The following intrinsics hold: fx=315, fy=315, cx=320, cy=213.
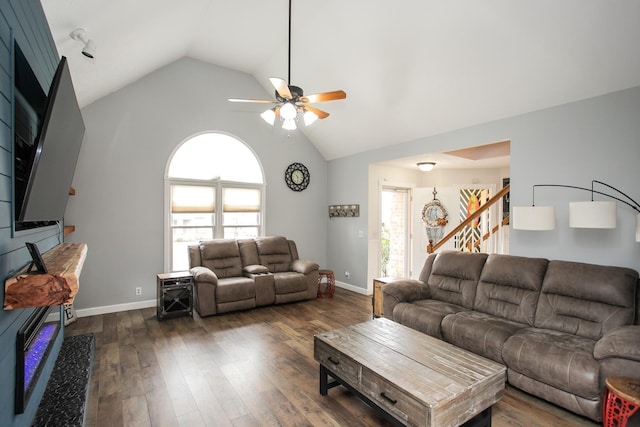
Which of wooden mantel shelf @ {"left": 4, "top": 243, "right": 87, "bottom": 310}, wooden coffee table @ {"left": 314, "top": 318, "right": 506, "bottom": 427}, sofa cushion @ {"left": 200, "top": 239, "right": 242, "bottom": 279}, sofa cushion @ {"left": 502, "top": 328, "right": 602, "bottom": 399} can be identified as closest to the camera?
wooden mantel shelf @ {"left": 4, "top": 243, "right": 87, "bottom": 310}

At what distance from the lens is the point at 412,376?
2.01 metres

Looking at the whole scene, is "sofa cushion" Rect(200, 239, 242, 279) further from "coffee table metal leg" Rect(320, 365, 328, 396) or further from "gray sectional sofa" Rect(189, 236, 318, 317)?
"coffee table metal leg" Rect(320, 365, 328, 396)

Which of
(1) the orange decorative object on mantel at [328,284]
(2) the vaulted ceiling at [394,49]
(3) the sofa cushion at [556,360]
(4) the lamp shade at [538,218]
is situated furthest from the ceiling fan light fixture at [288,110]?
(1) the orange decorative object on mantel at [328,284]

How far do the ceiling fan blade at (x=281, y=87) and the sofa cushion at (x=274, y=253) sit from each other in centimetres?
314

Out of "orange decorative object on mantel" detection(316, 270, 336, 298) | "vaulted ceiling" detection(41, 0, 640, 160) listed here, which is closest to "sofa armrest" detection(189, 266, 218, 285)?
"orange decorative object on mantel" detection(316, 270, 336, 298)

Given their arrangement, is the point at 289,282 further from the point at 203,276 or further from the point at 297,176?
the point at 297,176

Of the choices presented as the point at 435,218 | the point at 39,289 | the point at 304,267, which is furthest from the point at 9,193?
the point at 435,218

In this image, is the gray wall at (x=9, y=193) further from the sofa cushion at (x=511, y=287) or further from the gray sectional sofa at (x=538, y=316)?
the sofa cushion at (x=511, y=287)

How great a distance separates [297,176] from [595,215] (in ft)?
15.5

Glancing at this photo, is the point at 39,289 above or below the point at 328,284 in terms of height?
above

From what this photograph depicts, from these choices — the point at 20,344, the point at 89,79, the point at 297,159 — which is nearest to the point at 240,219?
the point at 297,159

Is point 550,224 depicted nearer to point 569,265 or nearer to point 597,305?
point 569,265

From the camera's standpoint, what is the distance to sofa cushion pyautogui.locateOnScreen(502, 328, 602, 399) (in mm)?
2246

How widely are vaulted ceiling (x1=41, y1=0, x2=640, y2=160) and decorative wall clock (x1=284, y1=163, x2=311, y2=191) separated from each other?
143 cm
